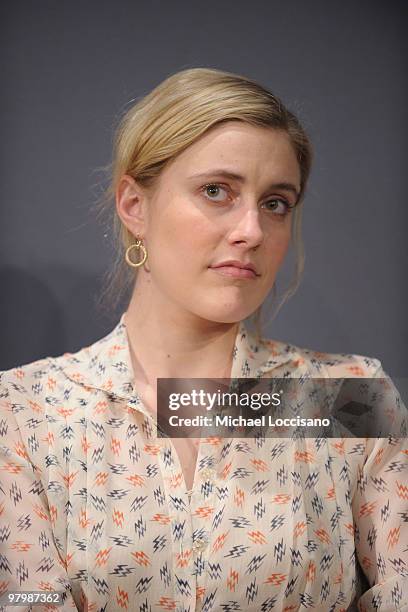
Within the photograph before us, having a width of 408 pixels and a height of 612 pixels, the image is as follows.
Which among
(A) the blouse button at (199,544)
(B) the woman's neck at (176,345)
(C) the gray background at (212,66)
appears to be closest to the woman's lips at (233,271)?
(B) the woman's neck at (176,345)

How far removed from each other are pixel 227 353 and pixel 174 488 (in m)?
0.25

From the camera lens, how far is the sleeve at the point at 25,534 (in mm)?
1082

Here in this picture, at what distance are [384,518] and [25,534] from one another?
1.67 feet

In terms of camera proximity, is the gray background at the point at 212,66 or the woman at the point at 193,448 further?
the gray background at the point at 212,66

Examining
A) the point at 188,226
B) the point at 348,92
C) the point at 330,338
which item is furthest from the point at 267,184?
the point at 330,338

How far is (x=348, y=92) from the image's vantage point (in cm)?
134

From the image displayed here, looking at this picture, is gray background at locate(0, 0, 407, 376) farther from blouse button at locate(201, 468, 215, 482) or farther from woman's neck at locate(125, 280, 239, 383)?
blouse button at locate(201, 468, 215, 482)

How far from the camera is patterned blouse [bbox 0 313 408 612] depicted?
1118 mm

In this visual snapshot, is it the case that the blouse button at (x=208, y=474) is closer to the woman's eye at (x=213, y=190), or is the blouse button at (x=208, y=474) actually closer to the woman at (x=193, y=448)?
the woman at (x=193, y=448)

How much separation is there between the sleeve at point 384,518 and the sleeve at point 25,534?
434 millimetres

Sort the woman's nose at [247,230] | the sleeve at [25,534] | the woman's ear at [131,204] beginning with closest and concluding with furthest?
the sleeve at [25,534]
the woman's nose at [247,230]
the woman's ear at [131,204]

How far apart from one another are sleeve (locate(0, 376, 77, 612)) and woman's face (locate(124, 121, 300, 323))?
1.06ft

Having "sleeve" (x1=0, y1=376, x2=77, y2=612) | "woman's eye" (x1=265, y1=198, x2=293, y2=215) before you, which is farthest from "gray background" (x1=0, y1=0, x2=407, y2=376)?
"sleeve" (x1=0, y1=376, x2=77, y2=612)

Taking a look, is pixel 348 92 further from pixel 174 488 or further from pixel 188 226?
pixel 174 488
